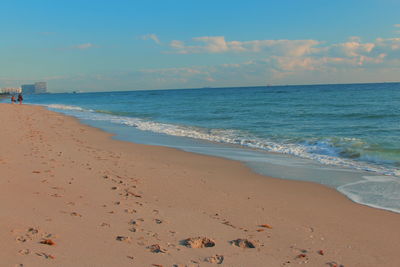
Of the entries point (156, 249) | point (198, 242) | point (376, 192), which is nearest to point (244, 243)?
point (198, 242)

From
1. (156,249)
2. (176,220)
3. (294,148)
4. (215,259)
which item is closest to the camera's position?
(215,259)

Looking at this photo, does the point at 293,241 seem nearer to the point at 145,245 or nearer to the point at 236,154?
the point at 145,245

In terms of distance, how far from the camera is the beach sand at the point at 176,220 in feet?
12.1

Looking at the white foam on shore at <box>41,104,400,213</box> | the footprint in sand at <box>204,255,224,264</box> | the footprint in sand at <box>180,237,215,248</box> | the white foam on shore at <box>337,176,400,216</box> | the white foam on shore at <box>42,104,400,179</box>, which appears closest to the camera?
the footprint in sand at <box>204,255,224,264</box>

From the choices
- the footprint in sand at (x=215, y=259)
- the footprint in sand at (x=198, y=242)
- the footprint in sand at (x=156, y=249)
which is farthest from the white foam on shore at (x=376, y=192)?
the footprint in sand at (x=156, y=249)

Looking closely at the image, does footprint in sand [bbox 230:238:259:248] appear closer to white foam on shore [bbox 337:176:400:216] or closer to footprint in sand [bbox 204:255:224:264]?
footprint in sand [bbox 204:255:224:264]

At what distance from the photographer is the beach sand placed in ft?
12.1

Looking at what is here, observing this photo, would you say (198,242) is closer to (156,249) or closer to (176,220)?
(156,249)

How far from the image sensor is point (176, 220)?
4809 millimetres

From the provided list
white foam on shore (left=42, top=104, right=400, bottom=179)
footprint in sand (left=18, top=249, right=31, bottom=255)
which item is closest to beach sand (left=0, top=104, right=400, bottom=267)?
footprint in sand (left=18, top=249, right=31, bottom=255)

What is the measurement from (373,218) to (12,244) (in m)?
4.98

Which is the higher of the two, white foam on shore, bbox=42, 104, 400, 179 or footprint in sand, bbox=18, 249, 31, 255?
footprint in sand, bbox=18, 249, 31, 255

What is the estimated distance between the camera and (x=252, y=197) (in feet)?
20.6

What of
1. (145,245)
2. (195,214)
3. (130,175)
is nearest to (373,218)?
(195,214)
